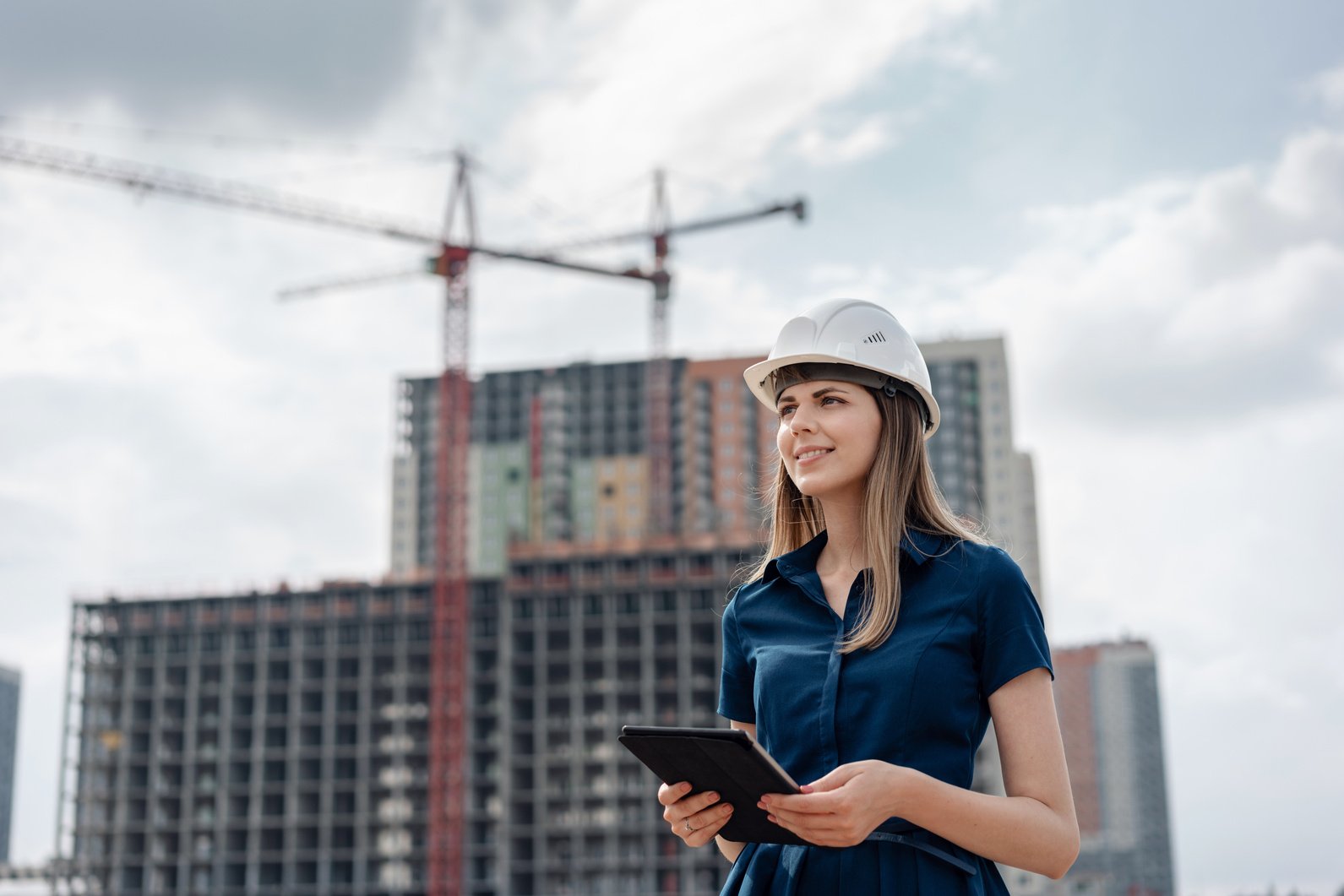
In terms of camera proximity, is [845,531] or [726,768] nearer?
[726,768]

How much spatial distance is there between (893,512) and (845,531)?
18 centimetres

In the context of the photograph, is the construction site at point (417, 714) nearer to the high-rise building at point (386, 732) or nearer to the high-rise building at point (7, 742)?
the high-rise building at point (386, 732)

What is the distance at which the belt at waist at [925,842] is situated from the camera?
117 inches

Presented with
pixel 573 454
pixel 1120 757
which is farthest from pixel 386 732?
pixel 1120 757

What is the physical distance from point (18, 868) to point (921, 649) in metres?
130

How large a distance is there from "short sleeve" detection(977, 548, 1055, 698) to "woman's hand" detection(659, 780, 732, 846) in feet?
2.10

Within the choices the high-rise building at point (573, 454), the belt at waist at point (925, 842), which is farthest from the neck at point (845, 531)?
the high-rise building at point (573, 454)

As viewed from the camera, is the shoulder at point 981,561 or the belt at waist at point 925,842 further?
the shoulder at point 981,561

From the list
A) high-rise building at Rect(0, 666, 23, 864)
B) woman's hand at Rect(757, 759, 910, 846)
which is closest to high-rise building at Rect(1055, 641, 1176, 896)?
high-rise building at Rect(0, 666, 23, 864)

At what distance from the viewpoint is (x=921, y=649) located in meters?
3.08

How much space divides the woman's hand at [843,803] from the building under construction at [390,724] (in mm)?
94868

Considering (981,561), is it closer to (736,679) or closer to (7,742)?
(736,679)

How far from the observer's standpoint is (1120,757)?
159875mm

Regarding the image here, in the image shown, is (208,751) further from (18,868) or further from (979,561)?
(979,561)
